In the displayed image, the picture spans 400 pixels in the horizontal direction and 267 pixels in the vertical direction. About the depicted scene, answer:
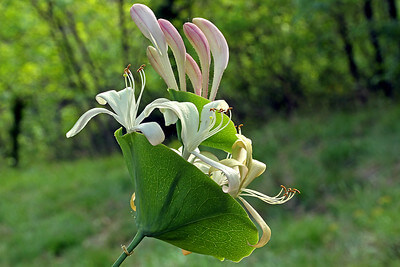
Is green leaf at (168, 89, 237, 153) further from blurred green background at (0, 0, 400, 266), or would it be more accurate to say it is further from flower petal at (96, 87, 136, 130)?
blurred green background at (0, 0, 400, 266)

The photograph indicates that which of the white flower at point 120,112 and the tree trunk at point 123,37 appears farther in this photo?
the tree trunk at point 123,37

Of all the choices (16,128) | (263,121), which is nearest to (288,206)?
(263,121)

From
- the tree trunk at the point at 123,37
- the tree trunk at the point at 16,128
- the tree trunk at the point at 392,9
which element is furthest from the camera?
the tree trunk at the point at 16,128

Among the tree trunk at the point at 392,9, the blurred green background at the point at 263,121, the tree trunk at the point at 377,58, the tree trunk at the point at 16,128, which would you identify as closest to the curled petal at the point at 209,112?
the blurred green background at the point at 263,121

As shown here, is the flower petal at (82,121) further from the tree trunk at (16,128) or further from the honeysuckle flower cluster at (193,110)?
the tree trunk at (16,128)

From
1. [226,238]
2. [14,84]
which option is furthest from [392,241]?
[14,84]

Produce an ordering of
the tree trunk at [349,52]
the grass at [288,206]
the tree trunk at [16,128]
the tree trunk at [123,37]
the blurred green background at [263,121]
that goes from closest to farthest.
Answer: the grass at [288,206] → the blurred green background at [263,121] → the tree trunk at [349,52] → the tree trunk at [123,37] → the tree trunk at [16,128]

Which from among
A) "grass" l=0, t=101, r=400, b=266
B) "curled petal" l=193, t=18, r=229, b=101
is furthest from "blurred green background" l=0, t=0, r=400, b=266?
"curled petal" l=193, t=18, r=229, b=101

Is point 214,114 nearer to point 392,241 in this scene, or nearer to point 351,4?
point 392,241
